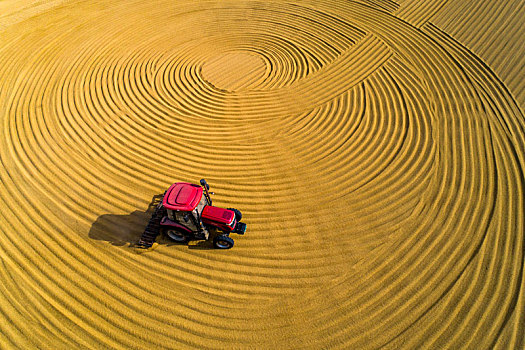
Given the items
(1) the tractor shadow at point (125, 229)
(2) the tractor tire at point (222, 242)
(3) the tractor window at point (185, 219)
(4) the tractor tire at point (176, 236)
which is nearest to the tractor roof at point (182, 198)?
(3) the tractor window at point (185, 219)

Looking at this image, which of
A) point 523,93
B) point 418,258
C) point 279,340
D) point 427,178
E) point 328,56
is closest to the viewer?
point 279,340

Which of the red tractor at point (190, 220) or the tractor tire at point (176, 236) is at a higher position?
the red tractor at point (190, 220)

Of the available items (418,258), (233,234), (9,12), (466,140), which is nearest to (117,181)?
(233,234)

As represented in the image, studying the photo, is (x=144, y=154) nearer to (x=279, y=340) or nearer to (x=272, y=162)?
(x=272, y=162)

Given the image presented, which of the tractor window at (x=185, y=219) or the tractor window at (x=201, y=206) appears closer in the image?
the tractor window at (x=185, y=219)

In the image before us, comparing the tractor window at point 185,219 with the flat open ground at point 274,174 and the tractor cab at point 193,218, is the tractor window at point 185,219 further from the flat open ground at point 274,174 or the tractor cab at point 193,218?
the flat open ground at point 274,174

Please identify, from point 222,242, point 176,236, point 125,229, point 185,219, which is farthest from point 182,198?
point 125,229
